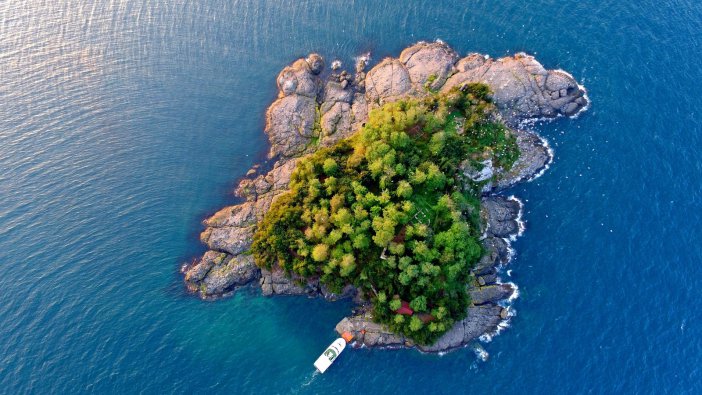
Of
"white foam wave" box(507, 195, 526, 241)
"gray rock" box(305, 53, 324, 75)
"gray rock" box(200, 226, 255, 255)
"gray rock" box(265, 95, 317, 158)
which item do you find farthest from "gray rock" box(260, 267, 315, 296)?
A: "gray rock" box(305, 53, 324, 75)

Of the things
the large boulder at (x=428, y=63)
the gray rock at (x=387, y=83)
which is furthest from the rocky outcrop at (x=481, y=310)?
the gray rock at (x=387, y=83)

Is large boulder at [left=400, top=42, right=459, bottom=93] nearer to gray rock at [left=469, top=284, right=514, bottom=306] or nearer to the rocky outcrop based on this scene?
the rocky outcrop

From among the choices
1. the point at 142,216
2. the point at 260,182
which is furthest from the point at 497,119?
the point at 142,216

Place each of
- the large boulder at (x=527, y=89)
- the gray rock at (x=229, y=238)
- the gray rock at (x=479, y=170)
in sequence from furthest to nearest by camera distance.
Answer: the large boulder at (x=527, y=89), the gray rock at (x=479, y=170), the gray rock at (x=229, y=238)

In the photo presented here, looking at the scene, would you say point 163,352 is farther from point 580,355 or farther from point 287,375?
point 580,355

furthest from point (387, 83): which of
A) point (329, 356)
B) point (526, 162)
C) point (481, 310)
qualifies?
point (329, 356)

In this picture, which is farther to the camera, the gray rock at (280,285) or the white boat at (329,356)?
the gray rock at (280,285)

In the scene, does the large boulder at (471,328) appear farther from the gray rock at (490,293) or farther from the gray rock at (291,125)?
the gray rock at (291,125)

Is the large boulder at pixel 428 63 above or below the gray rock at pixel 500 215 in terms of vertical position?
above
